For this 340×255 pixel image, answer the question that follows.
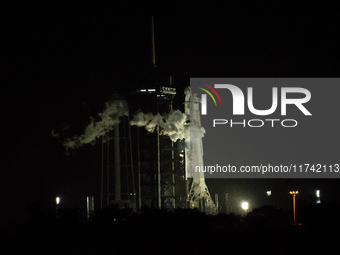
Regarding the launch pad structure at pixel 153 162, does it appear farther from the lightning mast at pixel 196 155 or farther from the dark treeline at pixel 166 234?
the dark treeline at pixel 166 234

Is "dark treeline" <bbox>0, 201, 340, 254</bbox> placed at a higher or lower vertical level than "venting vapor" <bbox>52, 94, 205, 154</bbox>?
lower

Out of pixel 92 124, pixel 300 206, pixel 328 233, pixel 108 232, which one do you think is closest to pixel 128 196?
pixel 92 124

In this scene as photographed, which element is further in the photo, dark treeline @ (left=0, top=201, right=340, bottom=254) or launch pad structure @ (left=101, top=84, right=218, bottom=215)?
launch pad structure @ (left=101, top=84, right=218, bottom=215)

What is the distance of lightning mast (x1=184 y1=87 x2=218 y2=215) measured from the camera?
1953 inches

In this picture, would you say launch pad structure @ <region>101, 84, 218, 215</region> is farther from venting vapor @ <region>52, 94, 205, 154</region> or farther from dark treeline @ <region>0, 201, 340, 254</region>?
dark treeline @ <region>0, 201, 340, 254</region>

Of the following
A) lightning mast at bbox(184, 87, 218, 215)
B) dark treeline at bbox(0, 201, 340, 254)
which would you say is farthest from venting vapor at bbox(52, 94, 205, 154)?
dark treeline at bbox(0, 201, 340, 254)

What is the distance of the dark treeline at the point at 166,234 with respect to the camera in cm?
1941

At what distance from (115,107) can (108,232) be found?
24344 mm

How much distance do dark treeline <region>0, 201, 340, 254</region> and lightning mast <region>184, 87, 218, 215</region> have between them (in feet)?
67.0

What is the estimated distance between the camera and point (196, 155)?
4997cm

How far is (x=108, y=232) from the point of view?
2348cm

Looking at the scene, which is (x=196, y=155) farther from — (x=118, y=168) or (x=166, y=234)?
(x=166, y=234)

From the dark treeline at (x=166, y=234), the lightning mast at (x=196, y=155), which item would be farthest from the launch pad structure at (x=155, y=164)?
the dark treeline at (x=166, y=234)

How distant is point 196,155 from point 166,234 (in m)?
26.8
